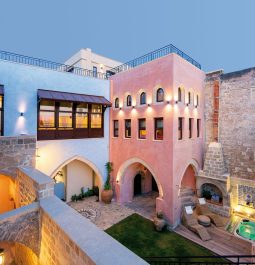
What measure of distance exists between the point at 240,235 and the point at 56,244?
29.5 feet

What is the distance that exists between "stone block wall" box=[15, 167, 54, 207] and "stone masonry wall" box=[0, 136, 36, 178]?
407 mm

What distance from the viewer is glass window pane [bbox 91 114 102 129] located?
12.9 meters

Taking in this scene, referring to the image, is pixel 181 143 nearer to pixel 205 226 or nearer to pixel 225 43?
pixel 205 226

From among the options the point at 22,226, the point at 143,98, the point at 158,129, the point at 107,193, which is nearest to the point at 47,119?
the point at 143,98

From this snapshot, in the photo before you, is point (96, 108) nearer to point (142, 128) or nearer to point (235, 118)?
point (142, 128)

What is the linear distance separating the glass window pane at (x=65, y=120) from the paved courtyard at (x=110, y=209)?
18.0ft

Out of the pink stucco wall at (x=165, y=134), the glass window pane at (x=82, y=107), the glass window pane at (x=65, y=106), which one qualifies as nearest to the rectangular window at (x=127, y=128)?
the pink stucco wall at (x=165, y=134)

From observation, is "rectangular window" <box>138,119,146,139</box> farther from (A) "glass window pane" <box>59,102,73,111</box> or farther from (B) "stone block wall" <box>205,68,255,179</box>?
(B) "stone block wall" <box>205,68,255,179</box>

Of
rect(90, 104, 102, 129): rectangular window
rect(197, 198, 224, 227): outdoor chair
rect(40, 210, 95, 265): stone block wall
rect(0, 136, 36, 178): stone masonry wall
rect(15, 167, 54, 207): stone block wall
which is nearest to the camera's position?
rect(40, 210, 95, 265): stone block wall

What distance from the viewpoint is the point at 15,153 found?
320 inches

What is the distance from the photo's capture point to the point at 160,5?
188 meters

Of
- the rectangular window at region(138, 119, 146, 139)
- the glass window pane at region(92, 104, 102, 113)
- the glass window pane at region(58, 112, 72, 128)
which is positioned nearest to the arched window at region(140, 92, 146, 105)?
the rectangular window at region(138, 119, 146, 139)

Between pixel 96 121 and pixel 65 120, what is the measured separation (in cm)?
232

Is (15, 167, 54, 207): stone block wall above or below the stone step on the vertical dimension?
above
